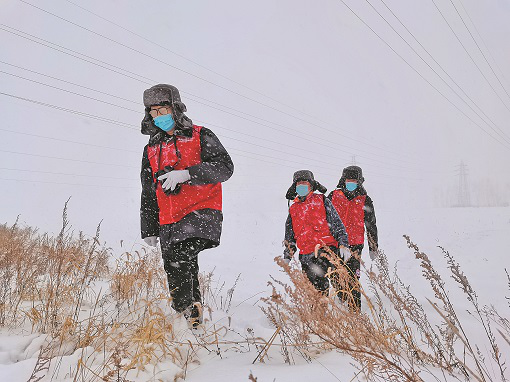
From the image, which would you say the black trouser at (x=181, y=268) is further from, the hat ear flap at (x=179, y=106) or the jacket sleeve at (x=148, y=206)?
the hat ear flap at (x=179, y=106)

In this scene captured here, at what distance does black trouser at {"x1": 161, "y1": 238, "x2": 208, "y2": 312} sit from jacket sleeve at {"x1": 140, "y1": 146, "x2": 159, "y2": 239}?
0.42m

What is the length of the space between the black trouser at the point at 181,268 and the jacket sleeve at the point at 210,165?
1.46 feet

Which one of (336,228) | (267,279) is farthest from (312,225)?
(267,279)

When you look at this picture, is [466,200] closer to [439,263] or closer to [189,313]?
[439,263]

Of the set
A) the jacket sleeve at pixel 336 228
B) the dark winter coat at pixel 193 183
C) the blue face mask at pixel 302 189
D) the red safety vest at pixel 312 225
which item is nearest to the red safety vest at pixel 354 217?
the jacket sleeve at pixel 336 228

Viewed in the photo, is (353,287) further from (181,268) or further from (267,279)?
(267,279)

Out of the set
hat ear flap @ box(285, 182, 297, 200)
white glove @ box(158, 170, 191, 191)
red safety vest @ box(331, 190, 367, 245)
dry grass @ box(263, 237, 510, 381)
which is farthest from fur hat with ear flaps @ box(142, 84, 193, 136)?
red safety vest @ box(331, 190, 367, 245)

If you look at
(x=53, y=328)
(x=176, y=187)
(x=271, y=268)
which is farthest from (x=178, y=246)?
(x=271, y=268)

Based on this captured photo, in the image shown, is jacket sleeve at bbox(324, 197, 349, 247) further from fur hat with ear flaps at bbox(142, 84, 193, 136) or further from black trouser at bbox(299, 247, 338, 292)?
fur hat with ear flaps at bbox(142, 84, 193, 136)

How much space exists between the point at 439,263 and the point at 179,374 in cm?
892

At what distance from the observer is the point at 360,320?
1213 millimetres

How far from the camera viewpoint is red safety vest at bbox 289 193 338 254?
3.77 meters

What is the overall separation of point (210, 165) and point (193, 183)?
0.18 metres

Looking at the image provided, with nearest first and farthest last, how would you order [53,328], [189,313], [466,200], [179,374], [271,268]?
[179,374] < [53,328] < [189,313] < [271,268] < [466,200]
